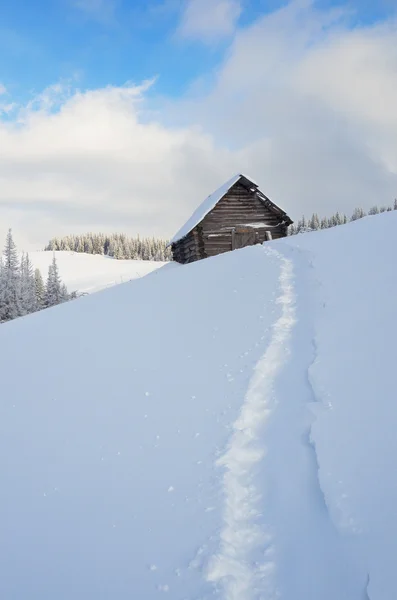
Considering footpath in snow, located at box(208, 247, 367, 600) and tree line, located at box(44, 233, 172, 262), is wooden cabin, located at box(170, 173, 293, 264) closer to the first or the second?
footpath in snow, located at box(208, 247, 367, 600)

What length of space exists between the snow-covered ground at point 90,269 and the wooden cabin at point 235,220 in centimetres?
3745

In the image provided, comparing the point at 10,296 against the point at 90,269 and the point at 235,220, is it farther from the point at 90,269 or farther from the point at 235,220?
the point at 90,269

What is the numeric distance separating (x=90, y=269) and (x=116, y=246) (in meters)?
50.8

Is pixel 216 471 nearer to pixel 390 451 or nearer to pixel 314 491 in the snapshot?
pixel 314 491

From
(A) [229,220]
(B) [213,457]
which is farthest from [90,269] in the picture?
(B) [213,457]

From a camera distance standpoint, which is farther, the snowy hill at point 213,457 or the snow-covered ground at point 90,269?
the snow-covered ground at point 90,269

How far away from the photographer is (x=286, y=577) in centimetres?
316

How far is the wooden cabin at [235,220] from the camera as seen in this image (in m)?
24.7

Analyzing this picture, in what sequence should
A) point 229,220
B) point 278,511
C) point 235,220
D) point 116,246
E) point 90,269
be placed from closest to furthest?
1. point 278,511
2. point 229,220
3. point 235,220
4. point 90,269
5. point 116,246

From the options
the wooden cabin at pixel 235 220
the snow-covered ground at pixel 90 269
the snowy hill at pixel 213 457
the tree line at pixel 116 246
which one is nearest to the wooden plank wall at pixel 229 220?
the wooden cabin at pixel 235 220

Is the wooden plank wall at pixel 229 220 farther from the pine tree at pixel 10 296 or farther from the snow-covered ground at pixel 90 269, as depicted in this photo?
the snow-covered ground at pixel 90 269

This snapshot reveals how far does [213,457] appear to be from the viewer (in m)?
4.75

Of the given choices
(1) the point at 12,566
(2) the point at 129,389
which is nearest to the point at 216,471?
(1) the point at 12,566

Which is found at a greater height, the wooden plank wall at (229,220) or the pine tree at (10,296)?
the wooden plank wall at (229,220)
